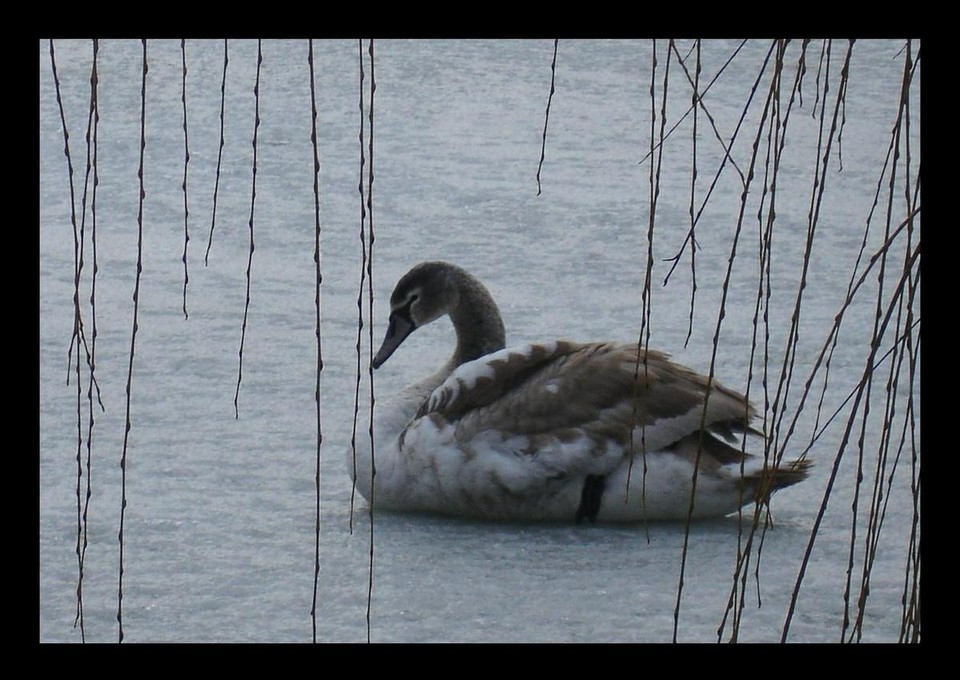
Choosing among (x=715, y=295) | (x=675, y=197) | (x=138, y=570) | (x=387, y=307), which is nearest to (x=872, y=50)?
(x=675, y=197)

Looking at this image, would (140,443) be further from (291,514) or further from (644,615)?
(644,615)

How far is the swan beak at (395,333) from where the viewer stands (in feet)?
11.9

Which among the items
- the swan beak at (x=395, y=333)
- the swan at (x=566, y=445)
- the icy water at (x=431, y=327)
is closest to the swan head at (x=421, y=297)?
the swan beak at (x=395, y=333)

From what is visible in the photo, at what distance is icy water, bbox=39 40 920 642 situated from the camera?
2.70m

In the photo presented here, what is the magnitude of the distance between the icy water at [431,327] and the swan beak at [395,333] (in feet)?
0.51

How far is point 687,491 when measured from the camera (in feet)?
10.0

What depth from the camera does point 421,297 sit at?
3.61 metres

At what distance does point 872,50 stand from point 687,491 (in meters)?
4.57

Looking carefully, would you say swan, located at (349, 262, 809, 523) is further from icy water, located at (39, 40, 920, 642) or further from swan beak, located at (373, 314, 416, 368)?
swan beak, located at (373, 314, 416, 368)

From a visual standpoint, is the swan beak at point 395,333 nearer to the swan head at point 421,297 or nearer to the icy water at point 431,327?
the swan head at point 421,297

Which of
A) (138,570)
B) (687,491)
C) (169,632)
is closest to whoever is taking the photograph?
(169,632)

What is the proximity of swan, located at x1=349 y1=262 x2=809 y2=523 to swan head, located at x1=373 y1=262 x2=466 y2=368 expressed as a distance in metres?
0.41

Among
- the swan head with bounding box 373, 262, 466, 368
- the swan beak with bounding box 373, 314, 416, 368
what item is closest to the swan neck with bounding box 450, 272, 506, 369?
the swan head with bounding box 373, 262, 466, 368

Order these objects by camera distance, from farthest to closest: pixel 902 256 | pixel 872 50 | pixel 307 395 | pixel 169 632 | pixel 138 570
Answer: pixel 872 50 → pixel 902 256 → pixel 307 395 → pixel 138 570 → pixel 169 632
